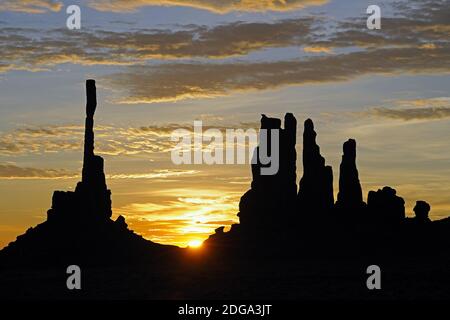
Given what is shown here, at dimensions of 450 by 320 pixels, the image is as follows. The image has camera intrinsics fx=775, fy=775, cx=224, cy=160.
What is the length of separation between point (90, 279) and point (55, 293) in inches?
1458

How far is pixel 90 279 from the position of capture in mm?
164125

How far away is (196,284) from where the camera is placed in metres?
140

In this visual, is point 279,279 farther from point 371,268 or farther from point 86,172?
point 86,172

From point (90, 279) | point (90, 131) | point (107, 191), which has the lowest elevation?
point (90, 279)

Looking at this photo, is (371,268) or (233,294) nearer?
(233,294)
